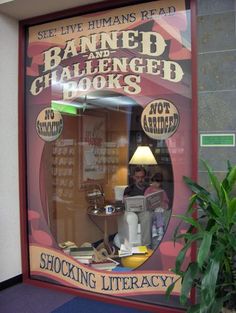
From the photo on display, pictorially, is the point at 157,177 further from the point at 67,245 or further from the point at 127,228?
the point at 67,245

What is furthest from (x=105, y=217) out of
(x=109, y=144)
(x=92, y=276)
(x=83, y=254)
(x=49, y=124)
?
(x=49, y=124)

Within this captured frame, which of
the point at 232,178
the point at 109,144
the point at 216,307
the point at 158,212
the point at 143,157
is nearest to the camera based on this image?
the point at 216,307

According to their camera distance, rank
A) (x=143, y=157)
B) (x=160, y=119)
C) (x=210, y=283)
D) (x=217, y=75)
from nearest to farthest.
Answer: (x=210, y=283) < (x=217, y=75) < (x=160, y=119) < (x=143, y=157)

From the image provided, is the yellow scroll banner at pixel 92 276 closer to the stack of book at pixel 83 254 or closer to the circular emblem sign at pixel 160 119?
the stack of book at pixel 83 254

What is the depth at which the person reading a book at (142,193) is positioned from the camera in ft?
10.5

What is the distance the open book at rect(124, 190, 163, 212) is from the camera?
311 cm

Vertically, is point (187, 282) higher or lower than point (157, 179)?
lower

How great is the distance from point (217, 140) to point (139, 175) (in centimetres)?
87

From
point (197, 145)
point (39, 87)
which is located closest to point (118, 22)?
point (39, 87)

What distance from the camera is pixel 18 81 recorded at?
3602 millimetres

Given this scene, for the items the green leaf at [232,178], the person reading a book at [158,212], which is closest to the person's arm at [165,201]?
the person reading a book at [158,212]

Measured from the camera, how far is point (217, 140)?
266 cm

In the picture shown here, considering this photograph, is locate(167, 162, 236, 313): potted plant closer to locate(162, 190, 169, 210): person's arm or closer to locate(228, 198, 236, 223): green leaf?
locate(228, 198, 236, 223): green leaf

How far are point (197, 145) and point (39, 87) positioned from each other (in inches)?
67.5
